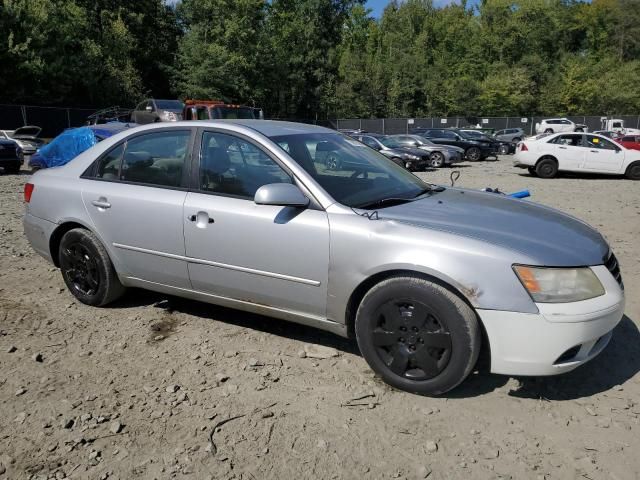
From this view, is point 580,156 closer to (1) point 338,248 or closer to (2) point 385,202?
(2) point 385,202

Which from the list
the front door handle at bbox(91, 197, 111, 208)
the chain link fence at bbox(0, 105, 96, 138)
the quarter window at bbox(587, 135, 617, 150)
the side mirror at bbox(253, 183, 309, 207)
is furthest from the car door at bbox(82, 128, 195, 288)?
the chain link fence at bbox(0, 105, 96, 138)

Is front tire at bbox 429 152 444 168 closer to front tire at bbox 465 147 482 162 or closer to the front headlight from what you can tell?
front tire at bbox 465 147 482 162

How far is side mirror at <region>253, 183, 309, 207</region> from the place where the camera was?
3209 mm

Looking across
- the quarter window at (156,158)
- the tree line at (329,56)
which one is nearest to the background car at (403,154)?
the quarter window at (156,158)

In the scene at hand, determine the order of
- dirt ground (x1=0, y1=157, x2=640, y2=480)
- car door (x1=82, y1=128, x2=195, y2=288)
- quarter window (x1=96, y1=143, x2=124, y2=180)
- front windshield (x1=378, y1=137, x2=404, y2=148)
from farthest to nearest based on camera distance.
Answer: front windshield (x1=378, y1=137, x2=404, y2=148) → quarter window (x1=96, y1=143, x2=124, y2=180) → car door (x1=82, y1=128, x2=195, y2=288) → dirt ground (x1=0, y1=157, x2=640, y2=480)

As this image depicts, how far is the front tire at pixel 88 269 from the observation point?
4.23m

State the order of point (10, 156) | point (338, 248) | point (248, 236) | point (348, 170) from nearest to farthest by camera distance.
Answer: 1. point (338, 248)
2. point (248, 236)
3. point (348, 170)
4. point (10, 156)

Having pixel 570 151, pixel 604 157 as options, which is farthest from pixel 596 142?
pixel 570 151

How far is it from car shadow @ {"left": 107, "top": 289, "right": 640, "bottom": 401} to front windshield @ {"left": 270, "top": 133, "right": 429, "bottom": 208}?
1.08 metres

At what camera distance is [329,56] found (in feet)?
184

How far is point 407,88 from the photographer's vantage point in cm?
5859

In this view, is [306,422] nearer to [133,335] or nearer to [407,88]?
[133,335]

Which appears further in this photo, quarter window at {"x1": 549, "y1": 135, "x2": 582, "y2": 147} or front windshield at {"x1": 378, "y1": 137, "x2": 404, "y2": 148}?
front windshield at {"x1": 378, "y1": 137, "x2": 404, "y2": 148}

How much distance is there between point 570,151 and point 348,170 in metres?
14.5
